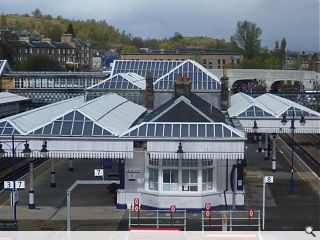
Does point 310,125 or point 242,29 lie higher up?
point 242,29

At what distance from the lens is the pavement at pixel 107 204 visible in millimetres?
28594

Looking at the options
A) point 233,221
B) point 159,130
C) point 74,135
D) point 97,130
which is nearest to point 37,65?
point 97,130

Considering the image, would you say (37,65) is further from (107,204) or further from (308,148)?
(107,204)

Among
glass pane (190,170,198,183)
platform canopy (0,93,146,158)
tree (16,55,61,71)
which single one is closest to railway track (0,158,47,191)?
platform canopy (0,93,146,158)

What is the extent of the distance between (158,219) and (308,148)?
29634 millimetres

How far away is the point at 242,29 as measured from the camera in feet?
500

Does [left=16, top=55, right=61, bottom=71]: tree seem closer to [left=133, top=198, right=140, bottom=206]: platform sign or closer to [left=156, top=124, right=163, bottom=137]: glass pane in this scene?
[left=156, top=124, right=163, bottom=137]: glass pane

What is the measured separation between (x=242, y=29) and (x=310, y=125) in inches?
4555

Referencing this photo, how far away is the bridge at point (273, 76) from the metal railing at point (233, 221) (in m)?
83.1

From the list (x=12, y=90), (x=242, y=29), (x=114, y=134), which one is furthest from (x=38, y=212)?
(x=242, y=29)

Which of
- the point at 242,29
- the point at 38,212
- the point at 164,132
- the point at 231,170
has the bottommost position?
the point at 38,212

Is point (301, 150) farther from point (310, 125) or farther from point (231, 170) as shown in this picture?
point (231, 170)

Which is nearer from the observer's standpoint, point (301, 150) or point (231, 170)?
point (231, 170)

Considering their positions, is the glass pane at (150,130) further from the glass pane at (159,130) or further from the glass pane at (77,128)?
the glass pane at (77,128)
